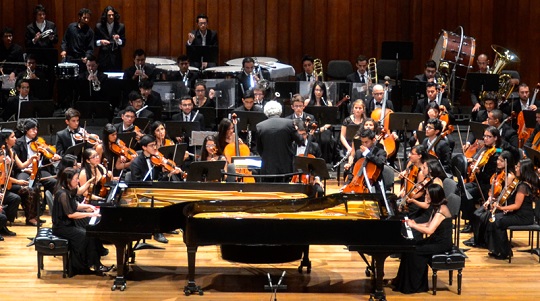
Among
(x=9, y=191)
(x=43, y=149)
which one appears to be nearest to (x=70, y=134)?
(x=43, y=149)

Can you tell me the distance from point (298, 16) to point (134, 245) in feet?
25.5

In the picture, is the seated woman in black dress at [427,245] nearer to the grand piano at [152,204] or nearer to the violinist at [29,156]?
the grand piano at [152,204]

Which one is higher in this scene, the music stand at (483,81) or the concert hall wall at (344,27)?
the concert hall wall at (344,27)

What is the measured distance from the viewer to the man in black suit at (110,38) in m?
14.9

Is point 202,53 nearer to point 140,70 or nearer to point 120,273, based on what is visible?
point 140,70

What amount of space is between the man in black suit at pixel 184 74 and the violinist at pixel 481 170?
16.0 ft

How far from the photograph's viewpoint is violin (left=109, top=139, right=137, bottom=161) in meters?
10.8

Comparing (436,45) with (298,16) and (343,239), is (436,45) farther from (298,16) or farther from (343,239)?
(343,239)

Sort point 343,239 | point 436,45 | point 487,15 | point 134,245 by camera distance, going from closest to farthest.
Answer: point 343,239 < point 134,245 < point 436,45 < point 487,15

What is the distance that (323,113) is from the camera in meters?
12.8

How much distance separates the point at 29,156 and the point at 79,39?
169 inches

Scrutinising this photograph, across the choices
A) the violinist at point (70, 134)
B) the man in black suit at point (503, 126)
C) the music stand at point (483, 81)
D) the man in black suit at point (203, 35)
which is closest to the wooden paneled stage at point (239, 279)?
the violinist at point (70, 134)

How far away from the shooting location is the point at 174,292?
839 cm

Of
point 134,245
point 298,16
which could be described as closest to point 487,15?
point 298,16
